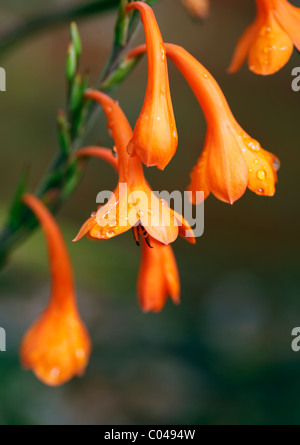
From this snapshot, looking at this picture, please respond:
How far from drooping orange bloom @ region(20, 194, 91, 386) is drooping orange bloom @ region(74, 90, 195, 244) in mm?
272

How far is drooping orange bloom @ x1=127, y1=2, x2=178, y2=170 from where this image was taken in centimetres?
66

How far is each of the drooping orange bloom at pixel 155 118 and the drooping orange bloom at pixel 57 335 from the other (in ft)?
1.24

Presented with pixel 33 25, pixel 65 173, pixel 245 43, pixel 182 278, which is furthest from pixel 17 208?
pixel 182 278

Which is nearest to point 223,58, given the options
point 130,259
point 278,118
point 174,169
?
point 278,118

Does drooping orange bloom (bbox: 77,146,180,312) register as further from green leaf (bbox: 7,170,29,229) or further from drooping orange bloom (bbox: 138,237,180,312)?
green leaf (bbox: 7,170,29,229)

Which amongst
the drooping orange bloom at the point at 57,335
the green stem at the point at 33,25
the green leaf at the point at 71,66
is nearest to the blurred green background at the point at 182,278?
the green stem at the point at 33,25

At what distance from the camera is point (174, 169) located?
2.72 metres

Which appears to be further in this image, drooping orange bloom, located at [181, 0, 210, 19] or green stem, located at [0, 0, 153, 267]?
drooping orange bloom, located at [181, 0, 210, 19]

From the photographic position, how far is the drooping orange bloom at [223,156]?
2.32ft

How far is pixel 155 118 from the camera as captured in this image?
2.20 feet

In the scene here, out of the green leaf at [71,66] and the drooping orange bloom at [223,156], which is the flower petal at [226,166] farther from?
the green leaf at [71,66]

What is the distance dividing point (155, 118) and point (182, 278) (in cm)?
145

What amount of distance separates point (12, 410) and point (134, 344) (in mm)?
454


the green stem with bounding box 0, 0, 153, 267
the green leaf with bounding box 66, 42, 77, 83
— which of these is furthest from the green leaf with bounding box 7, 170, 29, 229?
the green leaf with bounding box 66, 42, 77, 83
